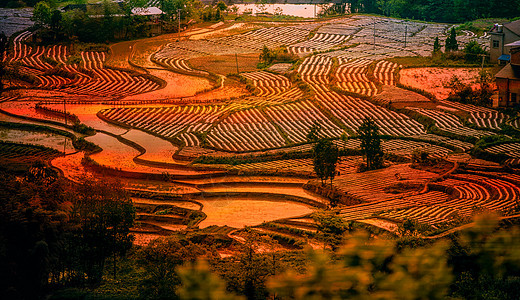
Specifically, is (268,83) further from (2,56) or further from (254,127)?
(2,56)

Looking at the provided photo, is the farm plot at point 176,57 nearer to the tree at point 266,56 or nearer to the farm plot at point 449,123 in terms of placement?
the tree at point 266,56

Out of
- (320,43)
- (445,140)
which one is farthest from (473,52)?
(445,140)

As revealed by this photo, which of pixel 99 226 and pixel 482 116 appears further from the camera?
pixel 482 116

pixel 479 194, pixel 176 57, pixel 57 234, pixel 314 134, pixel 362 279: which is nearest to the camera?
pixel 362 279

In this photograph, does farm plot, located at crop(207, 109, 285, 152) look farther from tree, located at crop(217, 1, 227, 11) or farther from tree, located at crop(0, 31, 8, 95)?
tree, located at crop(217, 1, 227, 11)

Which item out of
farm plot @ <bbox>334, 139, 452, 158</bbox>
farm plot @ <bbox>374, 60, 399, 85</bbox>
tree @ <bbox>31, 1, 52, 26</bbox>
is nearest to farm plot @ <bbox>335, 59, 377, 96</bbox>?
farm plot @ <bbox>374, 60, 399, 85</bbox>

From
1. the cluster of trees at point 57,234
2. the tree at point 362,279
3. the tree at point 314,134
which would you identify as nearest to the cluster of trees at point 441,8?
the tree at point 314,134
